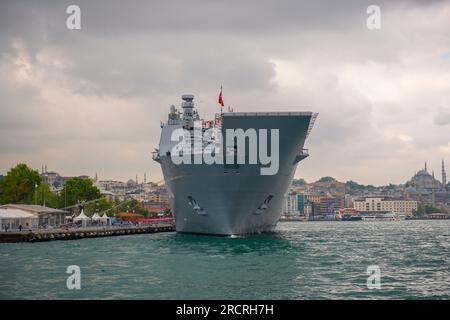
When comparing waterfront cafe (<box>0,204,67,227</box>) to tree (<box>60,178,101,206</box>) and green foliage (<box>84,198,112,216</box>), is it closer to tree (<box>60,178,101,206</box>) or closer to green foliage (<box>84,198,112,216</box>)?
tree (<box>60,178,101,206</box>)

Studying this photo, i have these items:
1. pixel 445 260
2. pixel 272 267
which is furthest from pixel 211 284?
pixel 445 260

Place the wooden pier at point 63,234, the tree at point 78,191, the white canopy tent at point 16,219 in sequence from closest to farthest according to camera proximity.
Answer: the wooden pier at point 63,234, the white canopy tent at point 16,219, the tree at point 78,191

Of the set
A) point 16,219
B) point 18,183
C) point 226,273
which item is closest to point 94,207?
point 18,183

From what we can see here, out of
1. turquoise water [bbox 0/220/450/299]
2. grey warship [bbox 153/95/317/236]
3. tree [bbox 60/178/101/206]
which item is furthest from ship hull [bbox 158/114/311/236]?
tree [bbox 60/178/101/206]

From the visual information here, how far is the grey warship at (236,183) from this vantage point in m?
45.1

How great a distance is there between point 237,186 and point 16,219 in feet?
111

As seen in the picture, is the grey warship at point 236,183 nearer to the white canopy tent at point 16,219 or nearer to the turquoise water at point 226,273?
the turquoise water at point 226,273

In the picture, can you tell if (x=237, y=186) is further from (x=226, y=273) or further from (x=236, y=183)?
(x=226, y=273)

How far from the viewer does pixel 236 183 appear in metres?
47.2

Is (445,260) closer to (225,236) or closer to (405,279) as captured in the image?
(405,279)

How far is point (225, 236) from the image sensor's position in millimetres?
49875

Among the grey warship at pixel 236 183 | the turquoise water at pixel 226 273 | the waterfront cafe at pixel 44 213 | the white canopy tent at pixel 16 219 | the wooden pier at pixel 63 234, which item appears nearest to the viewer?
the turquoise water at pixel 226 273

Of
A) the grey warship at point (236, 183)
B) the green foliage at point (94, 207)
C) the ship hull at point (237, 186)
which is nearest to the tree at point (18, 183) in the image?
the green foliage at point (94, 207)

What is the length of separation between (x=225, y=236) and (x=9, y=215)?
28.0 metres
